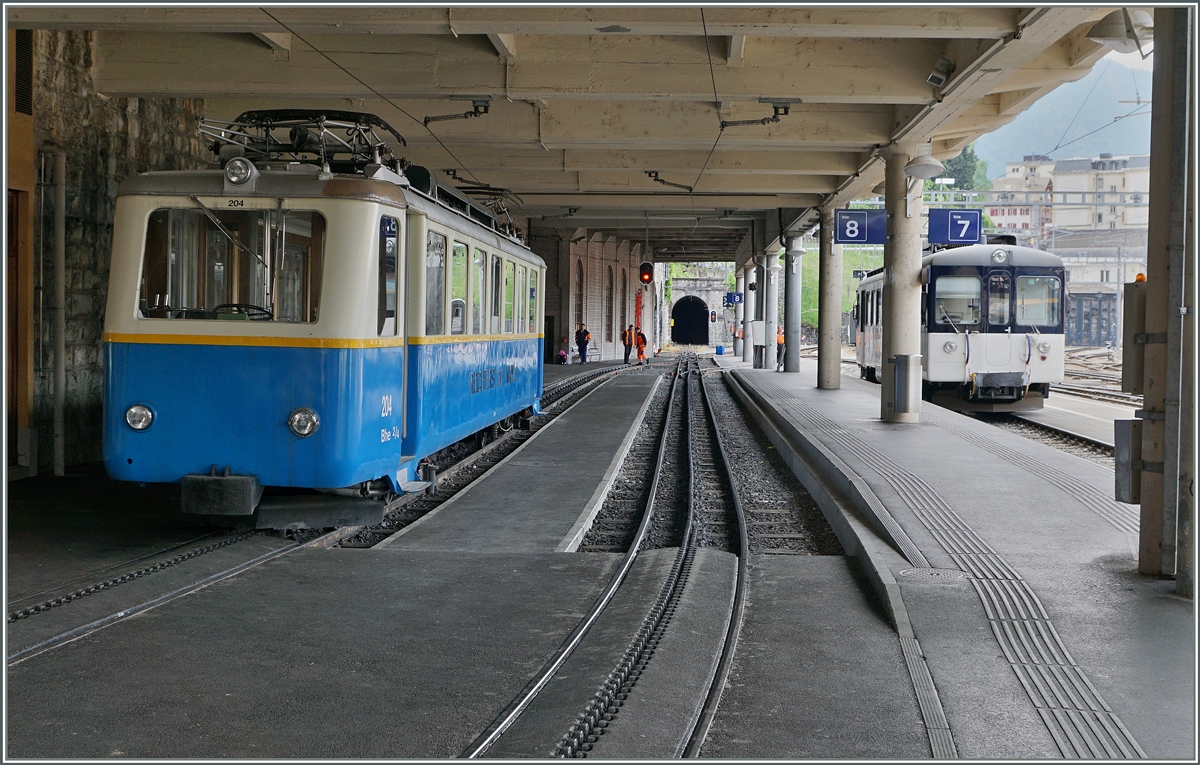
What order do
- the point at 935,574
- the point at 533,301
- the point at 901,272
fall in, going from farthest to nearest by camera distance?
the point at 901,272, the point at 533,301, the point at 935,574

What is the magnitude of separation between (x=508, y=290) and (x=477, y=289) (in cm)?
218

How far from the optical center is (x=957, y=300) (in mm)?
20844

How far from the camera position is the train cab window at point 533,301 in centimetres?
1566

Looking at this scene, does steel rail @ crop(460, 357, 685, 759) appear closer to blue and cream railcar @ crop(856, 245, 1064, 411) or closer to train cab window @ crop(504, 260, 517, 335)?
train cab window @ crop(504, 260, 517, 335)

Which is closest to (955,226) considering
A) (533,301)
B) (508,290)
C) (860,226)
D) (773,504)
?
(860,226)

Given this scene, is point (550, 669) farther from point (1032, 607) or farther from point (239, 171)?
point (239, 171)

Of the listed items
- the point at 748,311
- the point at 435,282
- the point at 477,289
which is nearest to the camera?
the point at 435,282

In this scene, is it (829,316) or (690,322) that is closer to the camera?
(829,316)

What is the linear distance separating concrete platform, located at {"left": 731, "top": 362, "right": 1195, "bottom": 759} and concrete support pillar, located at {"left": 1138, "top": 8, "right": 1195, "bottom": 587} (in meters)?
0.40

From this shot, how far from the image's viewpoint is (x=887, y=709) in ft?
15.0

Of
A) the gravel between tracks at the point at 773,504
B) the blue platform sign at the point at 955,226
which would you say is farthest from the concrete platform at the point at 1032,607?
the blue platform sign at the point at 955,226

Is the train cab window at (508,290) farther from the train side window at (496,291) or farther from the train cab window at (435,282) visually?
the train cab window at (435,282)

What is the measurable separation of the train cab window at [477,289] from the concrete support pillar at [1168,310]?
21.6 ft

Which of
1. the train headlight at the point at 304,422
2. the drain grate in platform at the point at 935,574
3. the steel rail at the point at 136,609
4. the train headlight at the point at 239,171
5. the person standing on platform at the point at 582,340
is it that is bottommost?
the steel rail at the point at 136,609
